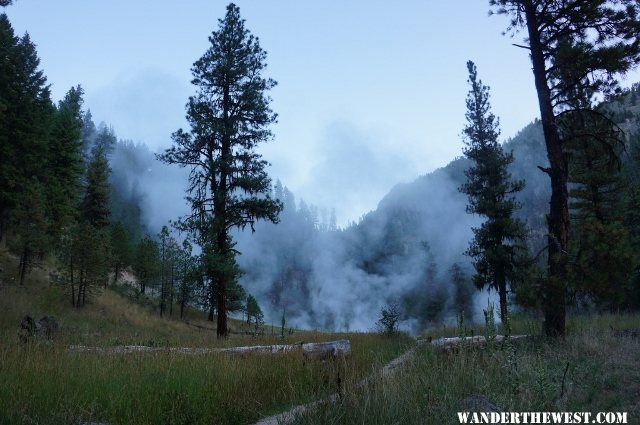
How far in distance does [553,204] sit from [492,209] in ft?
46.8

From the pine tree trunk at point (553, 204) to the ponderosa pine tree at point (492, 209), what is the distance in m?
13.4

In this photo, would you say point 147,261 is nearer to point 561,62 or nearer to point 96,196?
point 96,196

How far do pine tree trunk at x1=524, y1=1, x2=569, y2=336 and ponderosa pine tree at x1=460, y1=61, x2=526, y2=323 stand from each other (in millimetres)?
13430

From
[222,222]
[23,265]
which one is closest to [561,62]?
[222,222]

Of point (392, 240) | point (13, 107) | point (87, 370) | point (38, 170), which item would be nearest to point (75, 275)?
point (38, 170)

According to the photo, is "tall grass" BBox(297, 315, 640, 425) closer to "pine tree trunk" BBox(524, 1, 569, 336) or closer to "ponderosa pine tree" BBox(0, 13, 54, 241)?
"pine tree trunk" BBox(524, 1, 569, 336)

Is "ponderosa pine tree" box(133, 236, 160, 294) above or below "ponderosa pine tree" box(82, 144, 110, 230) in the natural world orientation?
below

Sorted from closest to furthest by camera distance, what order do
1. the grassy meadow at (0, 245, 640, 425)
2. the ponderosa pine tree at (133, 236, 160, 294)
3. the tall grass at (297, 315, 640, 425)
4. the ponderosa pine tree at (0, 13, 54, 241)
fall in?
the tall grass at (297, 315, 640, 425), the grassy meadow at (0, 245, 640, 425), the ponderosa pine tree at (0, 13, 54, 241), the ponderosa pine tree at (133, 236, 160, 294)

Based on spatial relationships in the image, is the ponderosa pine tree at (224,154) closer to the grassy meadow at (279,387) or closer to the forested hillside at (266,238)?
the forested hillside at (266,238)

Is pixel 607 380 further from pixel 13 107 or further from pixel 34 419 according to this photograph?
pixel 13 107

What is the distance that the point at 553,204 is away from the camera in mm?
9016

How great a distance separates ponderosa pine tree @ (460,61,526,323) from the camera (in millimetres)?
22203

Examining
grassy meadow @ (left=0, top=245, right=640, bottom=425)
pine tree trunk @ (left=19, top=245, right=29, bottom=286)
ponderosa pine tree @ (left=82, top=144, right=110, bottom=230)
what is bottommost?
grassy meadow @ (left=0, top=245, right=640, bottom=425)

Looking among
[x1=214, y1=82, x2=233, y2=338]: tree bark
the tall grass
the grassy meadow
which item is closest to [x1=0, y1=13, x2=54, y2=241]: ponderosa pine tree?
[x1=214, y1=82, x2=233, y2=338]: tree bark
